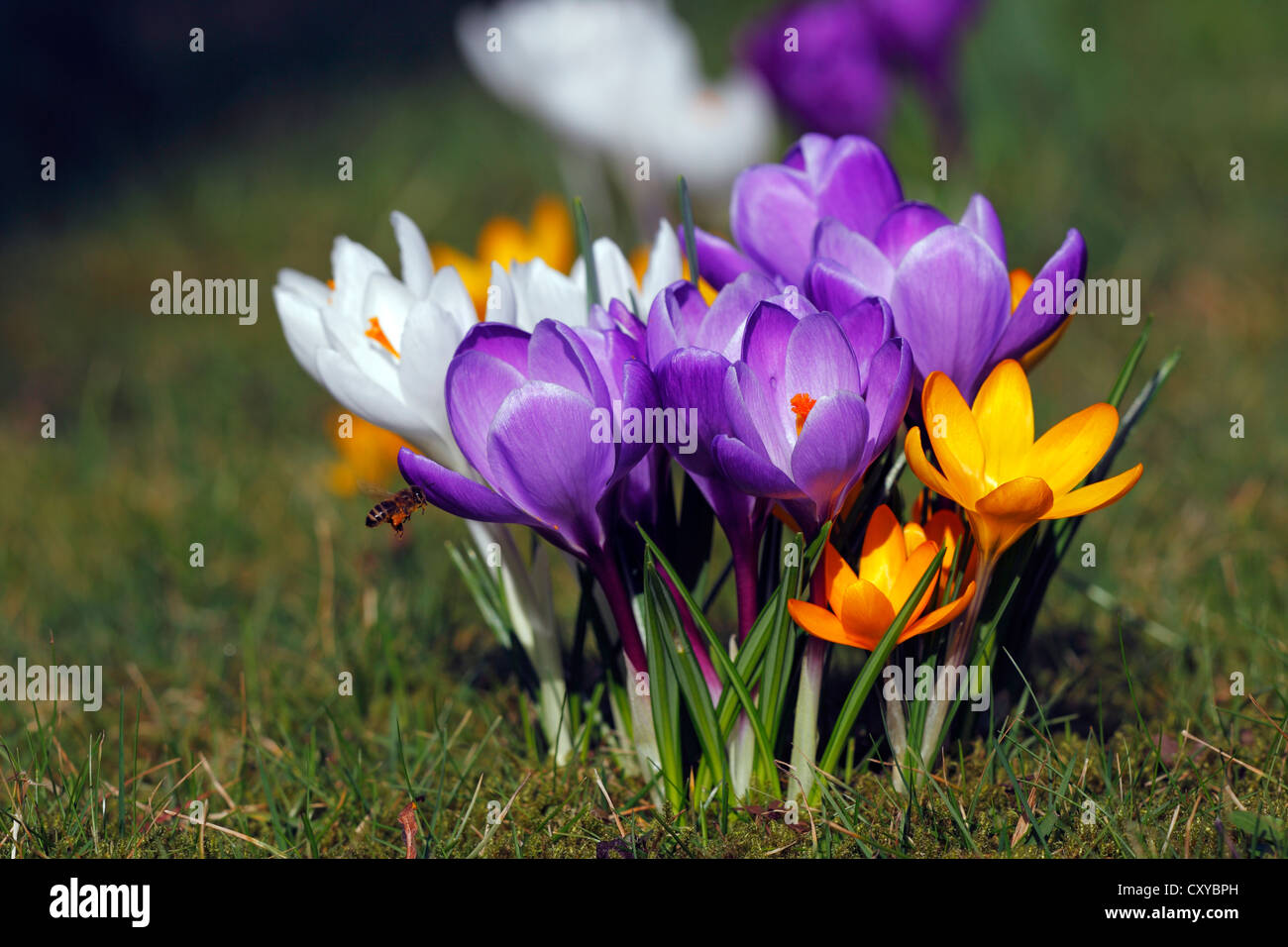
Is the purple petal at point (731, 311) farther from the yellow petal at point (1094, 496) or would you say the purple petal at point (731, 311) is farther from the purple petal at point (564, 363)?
the yellow petal at point (1094, 496)

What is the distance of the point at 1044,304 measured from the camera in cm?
92

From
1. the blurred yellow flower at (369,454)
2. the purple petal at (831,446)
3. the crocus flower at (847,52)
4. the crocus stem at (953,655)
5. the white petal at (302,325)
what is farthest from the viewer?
the crocus flower at (847,52)

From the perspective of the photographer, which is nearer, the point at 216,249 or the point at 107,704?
the point at 107,704

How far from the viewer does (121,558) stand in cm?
195

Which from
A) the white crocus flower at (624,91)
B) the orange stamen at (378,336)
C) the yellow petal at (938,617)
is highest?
the white crocus flower at (624,91)

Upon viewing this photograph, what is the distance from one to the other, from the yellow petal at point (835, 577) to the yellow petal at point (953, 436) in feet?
0.32

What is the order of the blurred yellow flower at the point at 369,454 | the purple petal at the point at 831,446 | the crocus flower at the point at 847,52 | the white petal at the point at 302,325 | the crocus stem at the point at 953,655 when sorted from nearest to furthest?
the purple petal at the point at 831,446 < the crocus stem at the point at 953,655 < the white petal at the point at 302,325 < the blurred yellow flower at the point at 369,454 < the crocus flower at the point at 847,52

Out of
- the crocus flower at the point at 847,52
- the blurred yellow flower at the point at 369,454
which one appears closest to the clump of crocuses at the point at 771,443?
the blurred yellow flower at the point at 369,454

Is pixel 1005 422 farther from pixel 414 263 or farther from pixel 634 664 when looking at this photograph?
pixel 414 263

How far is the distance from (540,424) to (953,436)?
0.95ft

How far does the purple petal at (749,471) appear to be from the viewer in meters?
0.82

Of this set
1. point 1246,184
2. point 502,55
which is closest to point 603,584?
point 502,55

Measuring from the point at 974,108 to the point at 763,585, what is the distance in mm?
2084
